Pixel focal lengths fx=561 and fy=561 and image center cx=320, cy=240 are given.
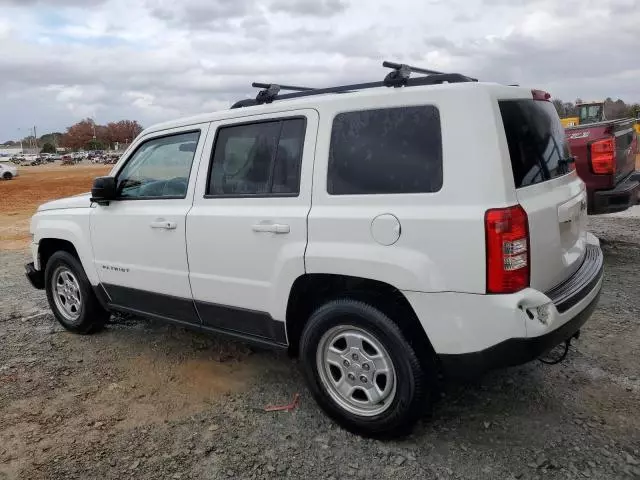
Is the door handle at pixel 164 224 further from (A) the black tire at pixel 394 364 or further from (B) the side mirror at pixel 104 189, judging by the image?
(A) the black tire at pixel 394 364

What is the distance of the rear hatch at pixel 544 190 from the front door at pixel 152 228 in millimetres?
2086

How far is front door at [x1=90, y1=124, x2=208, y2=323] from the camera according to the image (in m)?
3.92

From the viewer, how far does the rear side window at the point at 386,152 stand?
284cm

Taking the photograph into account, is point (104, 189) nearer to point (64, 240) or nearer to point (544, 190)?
point (64, 240)

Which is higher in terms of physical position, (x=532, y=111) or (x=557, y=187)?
(x=532, y=111)

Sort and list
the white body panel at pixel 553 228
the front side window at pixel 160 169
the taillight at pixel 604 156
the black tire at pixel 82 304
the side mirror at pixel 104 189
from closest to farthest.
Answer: the white body panel at pixel 553 228, the front side window at pixel 160 169, the side mirror at pixel 104 189, the black tire at pixel 82 304, the taillight at pixel 604 156

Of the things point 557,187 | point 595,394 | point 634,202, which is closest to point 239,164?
Result: point 557,187

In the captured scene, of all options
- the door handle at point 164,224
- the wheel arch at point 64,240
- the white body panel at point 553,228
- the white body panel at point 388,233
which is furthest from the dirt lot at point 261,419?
the door handle at point 164,224

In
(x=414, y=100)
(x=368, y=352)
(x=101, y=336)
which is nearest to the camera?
(x=414, y=100)

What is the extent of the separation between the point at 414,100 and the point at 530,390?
2.06m

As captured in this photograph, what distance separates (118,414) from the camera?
362 centimetres

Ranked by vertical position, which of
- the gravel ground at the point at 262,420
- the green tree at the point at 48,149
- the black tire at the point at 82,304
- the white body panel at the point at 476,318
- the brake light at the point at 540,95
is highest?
the green tree at the point at 48,149

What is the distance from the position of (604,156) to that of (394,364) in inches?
181

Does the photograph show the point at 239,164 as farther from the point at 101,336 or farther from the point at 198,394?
the point at 101,336
